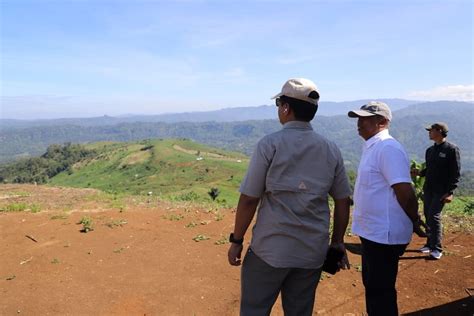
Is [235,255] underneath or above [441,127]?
underneath

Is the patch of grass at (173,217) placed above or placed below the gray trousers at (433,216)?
below

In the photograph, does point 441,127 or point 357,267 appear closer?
point 441,127

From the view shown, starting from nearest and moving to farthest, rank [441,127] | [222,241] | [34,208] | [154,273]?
[441,127] < [154,273] < [222,241] < [34,208]

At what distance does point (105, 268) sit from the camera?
5324 millimetres

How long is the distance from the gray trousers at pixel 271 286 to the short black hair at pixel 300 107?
0.90m

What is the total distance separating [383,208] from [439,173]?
8.43 ft

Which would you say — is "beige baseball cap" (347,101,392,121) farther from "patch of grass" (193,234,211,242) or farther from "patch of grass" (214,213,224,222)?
"patch of grass" (214,213,224,222)

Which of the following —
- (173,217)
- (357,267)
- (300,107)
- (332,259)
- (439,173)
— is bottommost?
(357,267)

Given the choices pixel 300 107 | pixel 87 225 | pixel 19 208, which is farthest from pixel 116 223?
pixel 300 107

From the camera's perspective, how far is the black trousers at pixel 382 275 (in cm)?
291

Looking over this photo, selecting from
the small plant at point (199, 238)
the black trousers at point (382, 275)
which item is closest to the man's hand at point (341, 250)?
the black trousers at point (382, 275)

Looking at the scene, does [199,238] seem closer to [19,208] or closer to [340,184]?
[340,184]

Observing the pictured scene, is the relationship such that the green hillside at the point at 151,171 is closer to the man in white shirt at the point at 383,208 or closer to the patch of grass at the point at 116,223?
the patch of grass at the point at 116,223

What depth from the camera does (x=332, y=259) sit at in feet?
8.39
